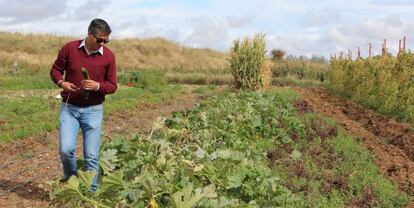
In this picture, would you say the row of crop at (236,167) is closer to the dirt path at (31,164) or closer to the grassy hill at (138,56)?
the dirt path at (31,164)

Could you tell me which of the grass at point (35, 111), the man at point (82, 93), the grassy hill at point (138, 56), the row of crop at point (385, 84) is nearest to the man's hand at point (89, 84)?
the man at point (82, 93)

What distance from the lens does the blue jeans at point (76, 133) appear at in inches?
216

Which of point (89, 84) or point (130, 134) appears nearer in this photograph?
point (89, 84)

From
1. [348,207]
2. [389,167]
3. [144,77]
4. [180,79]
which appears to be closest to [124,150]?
[348,207]

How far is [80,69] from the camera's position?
549cm

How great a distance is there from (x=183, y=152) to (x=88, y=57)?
1.57 m

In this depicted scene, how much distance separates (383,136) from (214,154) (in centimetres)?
796

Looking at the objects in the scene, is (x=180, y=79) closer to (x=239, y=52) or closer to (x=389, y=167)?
(x=239, y=52)

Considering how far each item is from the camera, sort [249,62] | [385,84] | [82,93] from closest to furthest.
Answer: [82,93] → [385,84] → [249,62]

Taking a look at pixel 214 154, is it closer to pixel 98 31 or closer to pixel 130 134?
pixel 98 31

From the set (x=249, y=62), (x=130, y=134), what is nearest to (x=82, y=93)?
(x=130, y=134)

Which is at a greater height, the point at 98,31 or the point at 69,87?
the point at 98,31

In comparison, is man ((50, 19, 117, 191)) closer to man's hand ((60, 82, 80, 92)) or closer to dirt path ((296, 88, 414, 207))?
man's hand ((60, 82, 80, 92))

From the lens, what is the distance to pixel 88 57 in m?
5.50
